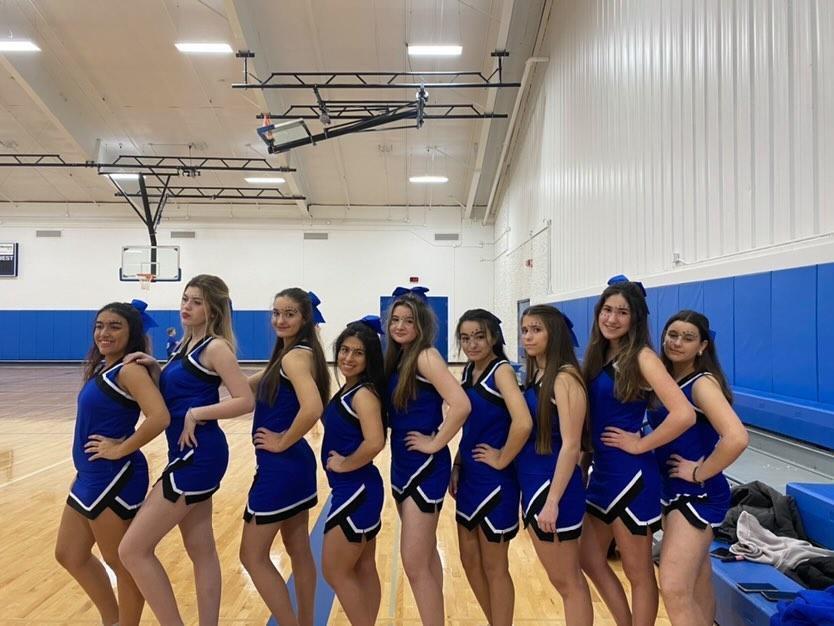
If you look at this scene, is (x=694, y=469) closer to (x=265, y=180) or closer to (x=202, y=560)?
(x=202, y=560)

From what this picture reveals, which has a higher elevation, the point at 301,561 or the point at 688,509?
the point at 688,509

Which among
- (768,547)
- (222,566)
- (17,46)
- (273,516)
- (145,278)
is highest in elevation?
(17,46)

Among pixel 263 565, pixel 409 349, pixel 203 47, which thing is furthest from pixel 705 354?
pixel 203 47

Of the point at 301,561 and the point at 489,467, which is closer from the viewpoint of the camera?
the point at 489,467

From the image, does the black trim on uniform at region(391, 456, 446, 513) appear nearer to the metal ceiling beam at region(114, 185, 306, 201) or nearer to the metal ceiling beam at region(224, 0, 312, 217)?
the metal ceiling beam at region(224, 0, 312, 217)

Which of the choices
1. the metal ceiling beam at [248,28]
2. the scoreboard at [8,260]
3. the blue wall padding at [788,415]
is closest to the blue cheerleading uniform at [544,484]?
the blue wall padding at [788,415]

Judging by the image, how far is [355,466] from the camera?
6.82 feet

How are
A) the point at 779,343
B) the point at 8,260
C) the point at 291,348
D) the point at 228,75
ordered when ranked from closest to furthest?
the point at 291,348
the point at 779,343
the point at 228,75
the point at 8,260

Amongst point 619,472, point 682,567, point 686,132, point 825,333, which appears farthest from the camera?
point 686,132

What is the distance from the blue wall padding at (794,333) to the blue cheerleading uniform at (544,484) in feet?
7.31

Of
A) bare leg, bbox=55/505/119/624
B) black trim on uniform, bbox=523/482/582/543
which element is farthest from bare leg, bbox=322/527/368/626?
bare leg, bbox=55/505/119/624

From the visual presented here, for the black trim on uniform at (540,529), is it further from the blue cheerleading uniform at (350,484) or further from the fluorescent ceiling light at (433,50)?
the fluorescent ceiling light at (433,50)

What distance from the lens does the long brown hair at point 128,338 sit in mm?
2297

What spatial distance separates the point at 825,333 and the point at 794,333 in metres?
0.30
